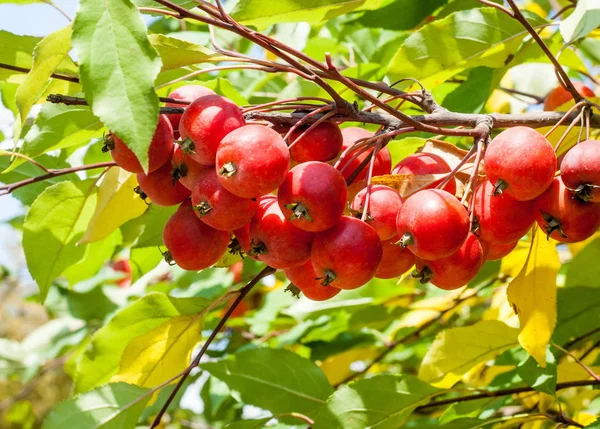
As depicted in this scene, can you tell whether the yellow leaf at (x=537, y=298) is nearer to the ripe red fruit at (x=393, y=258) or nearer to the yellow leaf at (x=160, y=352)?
the ripe red fruit at (x=393, y=258)

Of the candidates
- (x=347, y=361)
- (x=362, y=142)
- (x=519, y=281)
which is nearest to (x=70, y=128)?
(x=362, y=142)

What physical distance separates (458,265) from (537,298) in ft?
1.20

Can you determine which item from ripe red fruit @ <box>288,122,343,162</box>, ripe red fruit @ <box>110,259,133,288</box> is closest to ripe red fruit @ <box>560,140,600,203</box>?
ripe red fruit @ <box>288,122,343,162</box>

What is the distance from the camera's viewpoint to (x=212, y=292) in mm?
2582

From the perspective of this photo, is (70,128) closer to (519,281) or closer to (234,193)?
(234,193)

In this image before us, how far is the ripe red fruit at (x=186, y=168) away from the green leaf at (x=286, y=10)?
1.43 ft

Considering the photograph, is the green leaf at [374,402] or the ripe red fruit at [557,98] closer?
the green leaf at [374,402]

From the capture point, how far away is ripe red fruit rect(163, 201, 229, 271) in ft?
3.85

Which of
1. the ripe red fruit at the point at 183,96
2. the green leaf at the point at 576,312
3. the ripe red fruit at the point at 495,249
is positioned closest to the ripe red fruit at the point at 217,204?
the ripe red fruit at the point at 183,96

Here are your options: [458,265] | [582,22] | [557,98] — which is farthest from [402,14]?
[458,265]

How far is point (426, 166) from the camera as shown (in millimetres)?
1264

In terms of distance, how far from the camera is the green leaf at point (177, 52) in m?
1.20

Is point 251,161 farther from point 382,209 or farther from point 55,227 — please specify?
point 55,227

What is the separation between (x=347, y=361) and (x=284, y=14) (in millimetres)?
1489
